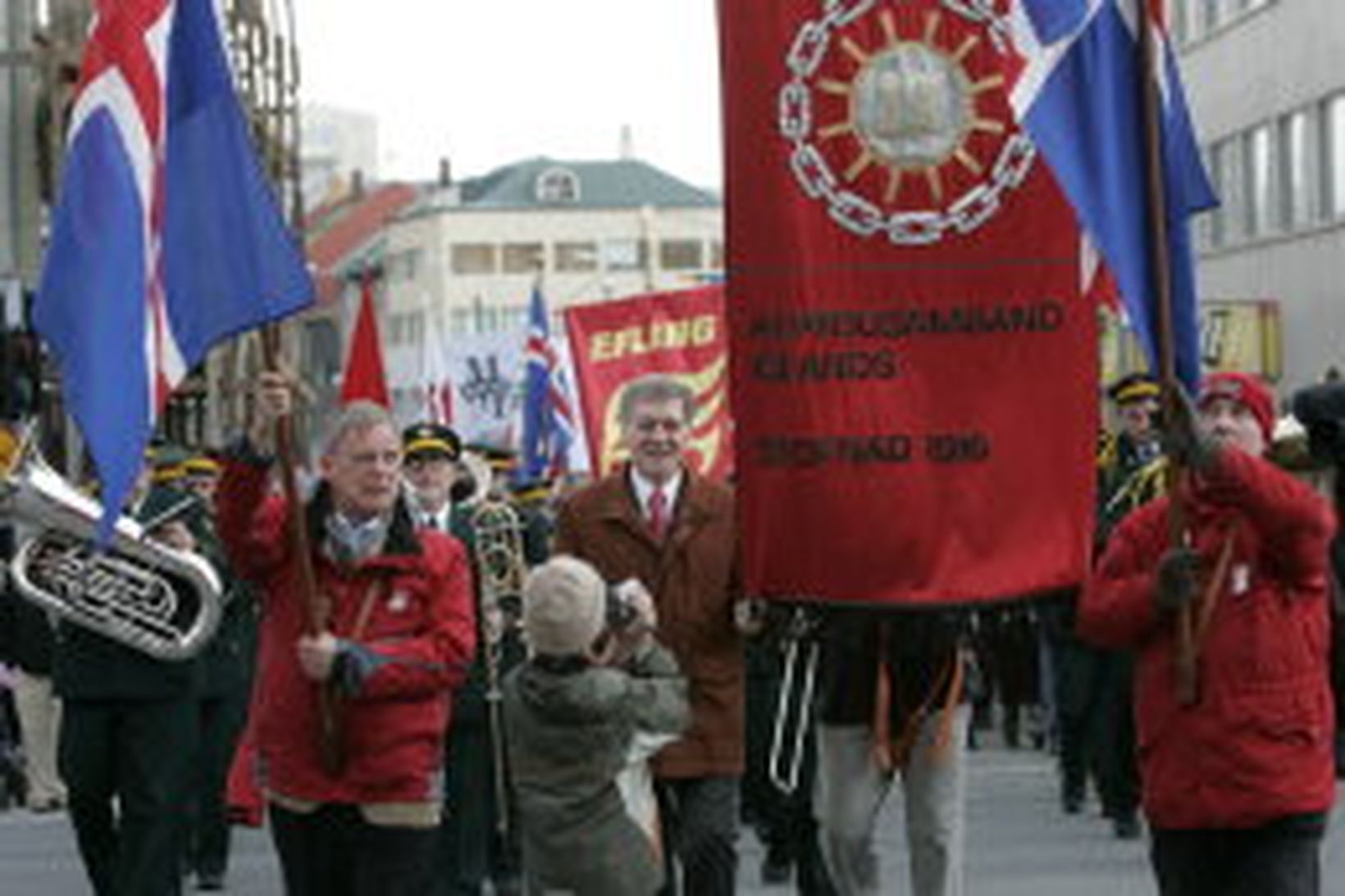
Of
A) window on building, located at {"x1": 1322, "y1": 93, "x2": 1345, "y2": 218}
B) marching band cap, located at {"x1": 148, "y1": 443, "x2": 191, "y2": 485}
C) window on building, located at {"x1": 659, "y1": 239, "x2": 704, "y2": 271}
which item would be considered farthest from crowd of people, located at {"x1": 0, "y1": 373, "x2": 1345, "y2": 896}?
window on building, located at {"x1": 659, "y1": 239, "x2": 704, "y2": 271}

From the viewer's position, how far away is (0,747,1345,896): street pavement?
14.9 metres

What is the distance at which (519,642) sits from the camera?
14.9 m

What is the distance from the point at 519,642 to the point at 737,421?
15.2 ft

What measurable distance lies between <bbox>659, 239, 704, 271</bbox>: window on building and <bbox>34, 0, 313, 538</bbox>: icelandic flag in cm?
15659

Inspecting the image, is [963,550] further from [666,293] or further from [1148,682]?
[666,293]

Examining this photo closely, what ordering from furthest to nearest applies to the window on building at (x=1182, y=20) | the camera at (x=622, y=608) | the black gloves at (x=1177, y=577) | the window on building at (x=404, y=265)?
the window on building at (x=404, y=265) < the window on building at (x=1182, y=20) < the camera at (x=622, y=608) < the black gloves at (x=1177, y=577)

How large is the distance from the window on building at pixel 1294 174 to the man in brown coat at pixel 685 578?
128ft

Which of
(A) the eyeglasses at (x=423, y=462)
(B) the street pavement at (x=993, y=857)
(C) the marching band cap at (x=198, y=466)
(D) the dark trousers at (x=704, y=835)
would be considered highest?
(A) the eyeglasses at (x=423, y=462)

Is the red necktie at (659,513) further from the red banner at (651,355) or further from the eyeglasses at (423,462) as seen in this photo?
the red banner at (651,355)

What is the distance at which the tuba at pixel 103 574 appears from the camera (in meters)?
13.4

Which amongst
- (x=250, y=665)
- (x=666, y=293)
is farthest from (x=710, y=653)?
(x=666, y=293)

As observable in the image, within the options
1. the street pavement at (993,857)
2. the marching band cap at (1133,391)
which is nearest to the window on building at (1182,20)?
the street pavement at (993,857)

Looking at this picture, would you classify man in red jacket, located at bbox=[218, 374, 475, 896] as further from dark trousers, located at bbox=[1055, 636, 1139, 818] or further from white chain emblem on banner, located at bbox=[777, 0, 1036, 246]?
dark trousers, located at bbox=[1055, 636, 1139, 818]

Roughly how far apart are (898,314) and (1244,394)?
1.17m
